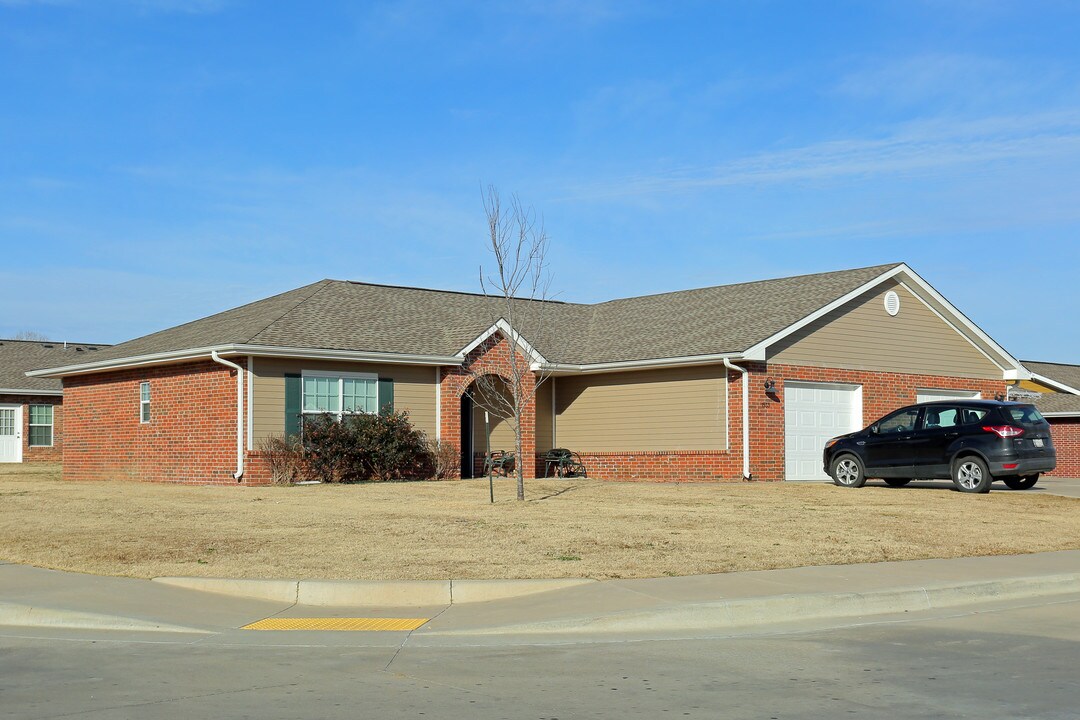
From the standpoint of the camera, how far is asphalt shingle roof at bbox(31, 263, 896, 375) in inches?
998

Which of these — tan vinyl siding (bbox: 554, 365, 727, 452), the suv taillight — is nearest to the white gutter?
tan vinyl siding (bbox: 554, 365, 727, 452)

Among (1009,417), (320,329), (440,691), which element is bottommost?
(440,691)

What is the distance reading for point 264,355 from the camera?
76.5 ft

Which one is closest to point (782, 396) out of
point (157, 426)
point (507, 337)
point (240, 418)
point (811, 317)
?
point (811, 317)

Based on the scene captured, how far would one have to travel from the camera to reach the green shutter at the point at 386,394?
2541 cm

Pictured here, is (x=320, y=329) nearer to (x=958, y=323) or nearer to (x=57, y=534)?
(x=57, y=534)

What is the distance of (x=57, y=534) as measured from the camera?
14.7m

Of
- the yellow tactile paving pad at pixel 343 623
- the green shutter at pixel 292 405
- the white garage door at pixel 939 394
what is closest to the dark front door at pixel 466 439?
the green shutter at pixel 292 405

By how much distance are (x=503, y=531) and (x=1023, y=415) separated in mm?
10945

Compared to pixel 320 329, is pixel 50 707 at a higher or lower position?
lower

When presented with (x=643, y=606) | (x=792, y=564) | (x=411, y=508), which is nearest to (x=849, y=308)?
(x=411, y=508)

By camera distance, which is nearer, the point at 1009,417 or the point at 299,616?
the point at 299,616

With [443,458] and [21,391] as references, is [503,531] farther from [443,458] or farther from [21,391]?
[21,391]

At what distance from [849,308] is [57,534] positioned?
60.6 feet
